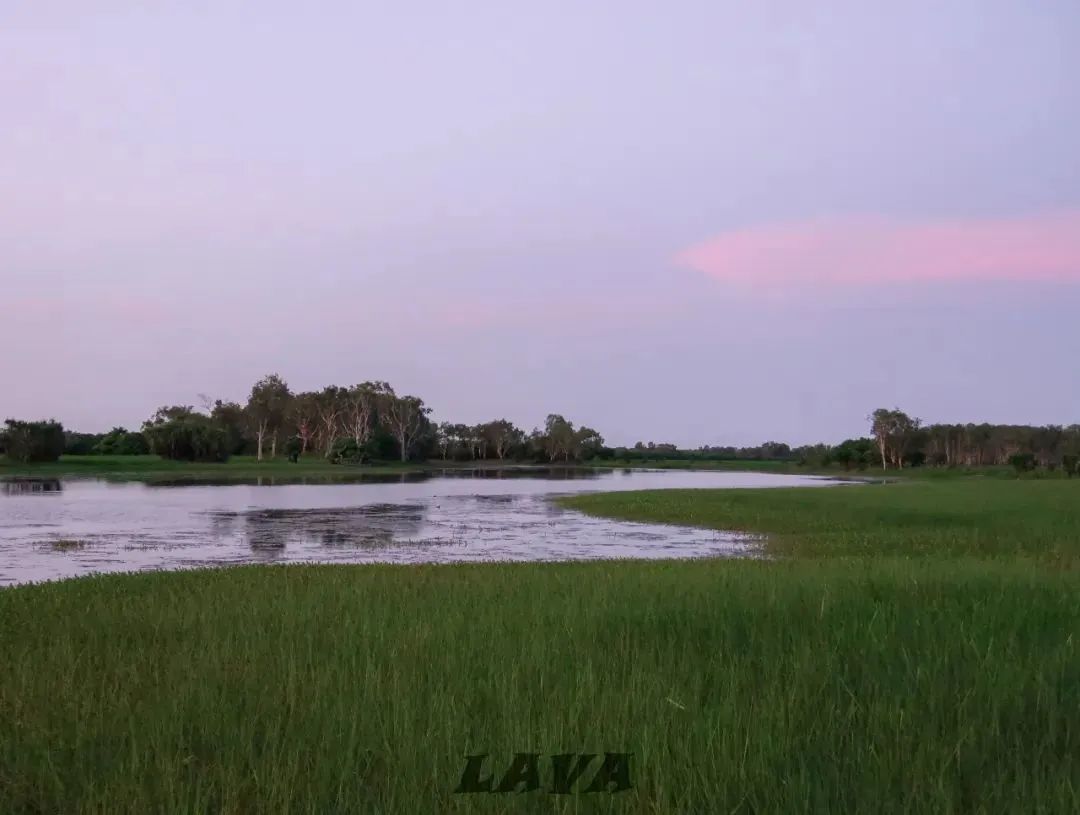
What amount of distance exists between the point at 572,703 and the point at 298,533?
28.1m

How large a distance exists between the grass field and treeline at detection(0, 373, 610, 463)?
353 ft

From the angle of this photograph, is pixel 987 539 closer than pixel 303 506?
Yes

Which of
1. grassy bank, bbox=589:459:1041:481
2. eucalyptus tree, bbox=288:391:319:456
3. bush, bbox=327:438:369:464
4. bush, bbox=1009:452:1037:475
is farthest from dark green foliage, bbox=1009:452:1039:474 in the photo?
eucalyptus tree, bbox=288:391:319:456

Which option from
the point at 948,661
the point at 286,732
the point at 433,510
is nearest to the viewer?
the point at 286,732

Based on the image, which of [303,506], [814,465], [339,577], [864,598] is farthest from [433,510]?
[814,465]

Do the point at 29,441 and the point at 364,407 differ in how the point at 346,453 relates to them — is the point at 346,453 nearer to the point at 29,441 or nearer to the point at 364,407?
the point at 364,407

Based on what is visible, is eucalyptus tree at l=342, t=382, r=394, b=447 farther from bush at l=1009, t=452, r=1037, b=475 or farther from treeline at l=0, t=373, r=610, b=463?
bush at l=1009, t=452, r=1037, b=475

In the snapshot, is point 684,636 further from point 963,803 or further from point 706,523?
point 706,523

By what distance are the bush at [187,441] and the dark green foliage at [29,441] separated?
16.3m

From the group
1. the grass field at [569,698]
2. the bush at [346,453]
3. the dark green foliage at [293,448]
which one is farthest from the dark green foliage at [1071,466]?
the dark green foliage at [293,448]

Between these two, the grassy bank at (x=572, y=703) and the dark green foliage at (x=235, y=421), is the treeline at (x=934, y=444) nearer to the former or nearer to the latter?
the dark green foliage at (x=235, y=421)

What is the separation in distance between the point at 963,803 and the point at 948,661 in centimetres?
227

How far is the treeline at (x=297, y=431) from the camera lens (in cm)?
11275

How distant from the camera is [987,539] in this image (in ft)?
85.0
